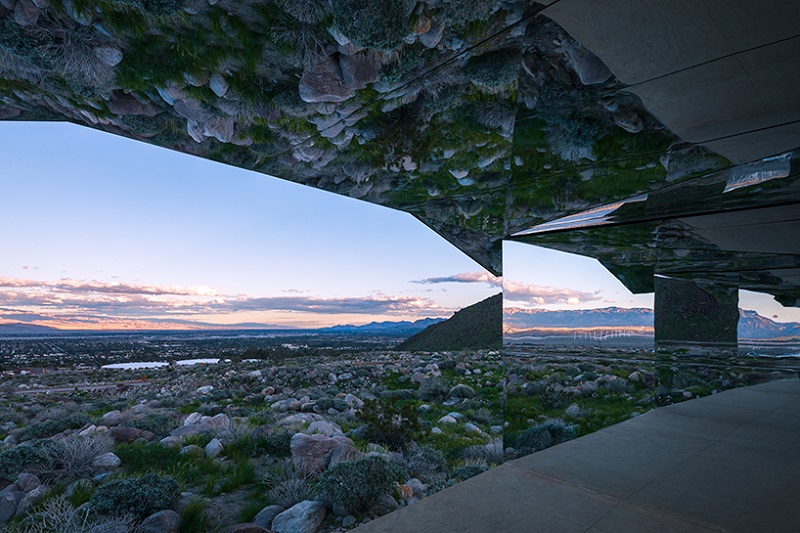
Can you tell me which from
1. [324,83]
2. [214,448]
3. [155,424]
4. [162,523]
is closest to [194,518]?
[162,523]

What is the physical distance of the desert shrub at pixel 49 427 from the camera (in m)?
5.61

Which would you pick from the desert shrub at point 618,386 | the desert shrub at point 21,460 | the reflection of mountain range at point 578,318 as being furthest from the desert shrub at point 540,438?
the desert shrub at point 21,460

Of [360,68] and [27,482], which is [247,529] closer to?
[27,482]

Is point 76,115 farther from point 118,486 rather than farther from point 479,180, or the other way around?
point 479,180

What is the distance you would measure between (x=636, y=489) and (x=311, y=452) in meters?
3.24

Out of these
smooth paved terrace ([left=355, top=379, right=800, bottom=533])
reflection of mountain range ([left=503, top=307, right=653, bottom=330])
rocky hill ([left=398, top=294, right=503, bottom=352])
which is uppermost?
reflection of mountain range ([left=503, top=307, right=653, bottom=330])

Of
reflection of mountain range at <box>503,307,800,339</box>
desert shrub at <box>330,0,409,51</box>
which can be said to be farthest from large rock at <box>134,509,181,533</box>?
desert shrub at <box>330,0,409,51</box>

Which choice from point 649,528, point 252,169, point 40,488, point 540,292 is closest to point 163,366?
point 252,169

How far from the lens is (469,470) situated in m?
4.22

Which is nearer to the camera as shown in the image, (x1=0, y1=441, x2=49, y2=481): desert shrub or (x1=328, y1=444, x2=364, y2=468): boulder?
(x1=0, y1=441, x2=49, y2=481): desert shrub

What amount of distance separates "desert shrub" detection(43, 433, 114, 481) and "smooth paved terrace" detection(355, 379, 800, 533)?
3895 mm

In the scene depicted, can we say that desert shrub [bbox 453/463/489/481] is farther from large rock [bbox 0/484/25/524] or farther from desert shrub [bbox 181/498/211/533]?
large rock [bbox 0/484/25/524]

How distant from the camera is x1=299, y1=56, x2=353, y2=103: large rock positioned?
4.87 meters

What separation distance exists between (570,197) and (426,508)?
12.0 feet
